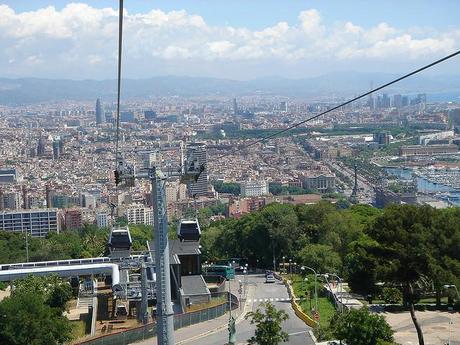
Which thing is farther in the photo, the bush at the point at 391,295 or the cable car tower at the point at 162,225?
the bush at the point at 391,295

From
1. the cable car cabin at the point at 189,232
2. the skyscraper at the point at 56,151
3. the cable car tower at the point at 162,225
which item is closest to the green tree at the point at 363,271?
the cable car cabin at the point at 189,232

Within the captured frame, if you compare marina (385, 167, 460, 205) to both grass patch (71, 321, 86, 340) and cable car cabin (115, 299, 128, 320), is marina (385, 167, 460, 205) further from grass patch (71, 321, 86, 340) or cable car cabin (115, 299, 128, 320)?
grass patch (71, 321, 86, 340)

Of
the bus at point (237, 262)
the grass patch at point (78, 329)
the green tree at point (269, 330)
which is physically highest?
the green tree at point (269, 330)

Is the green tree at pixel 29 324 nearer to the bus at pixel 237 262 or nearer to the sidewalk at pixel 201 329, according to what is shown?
the sidewalk at pixel 201 329

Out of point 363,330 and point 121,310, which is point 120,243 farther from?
point 363,330

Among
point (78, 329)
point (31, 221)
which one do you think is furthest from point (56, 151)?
point (78, 329)

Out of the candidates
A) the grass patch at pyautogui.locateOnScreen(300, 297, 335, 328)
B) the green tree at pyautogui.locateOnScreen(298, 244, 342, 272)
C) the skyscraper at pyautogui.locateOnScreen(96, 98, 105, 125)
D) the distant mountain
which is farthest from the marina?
the distant mountain
